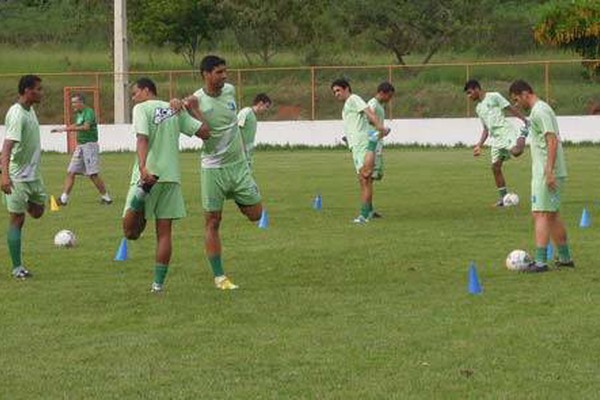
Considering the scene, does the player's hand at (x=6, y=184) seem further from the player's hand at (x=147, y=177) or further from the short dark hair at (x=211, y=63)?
the short dark hair at (x=211, y=63)

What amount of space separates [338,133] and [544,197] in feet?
105

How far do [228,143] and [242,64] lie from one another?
5251 centimetres

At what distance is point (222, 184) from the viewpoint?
13281 millimetres

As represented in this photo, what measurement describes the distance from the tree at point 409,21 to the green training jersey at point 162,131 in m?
53.9

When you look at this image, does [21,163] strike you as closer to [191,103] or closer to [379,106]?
[191,103]

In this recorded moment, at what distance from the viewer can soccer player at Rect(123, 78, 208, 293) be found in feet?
41.4

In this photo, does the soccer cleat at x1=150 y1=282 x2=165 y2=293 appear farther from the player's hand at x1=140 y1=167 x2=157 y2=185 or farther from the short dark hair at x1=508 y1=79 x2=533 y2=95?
the short dark hair at x1=508 y1=79 x2=533 y2=95

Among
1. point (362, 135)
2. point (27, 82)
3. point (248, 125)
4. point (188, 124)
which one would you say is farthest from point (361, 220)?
point (188, 124)

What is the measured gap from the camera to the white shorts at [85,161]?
2445 cm

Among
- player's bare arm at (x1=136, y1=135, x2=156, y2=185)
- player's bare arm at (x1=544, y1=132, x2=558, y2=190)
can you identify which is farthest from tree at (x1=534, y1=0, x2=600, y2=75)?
player's bare arm at (x1=136, y1=135, x2=156, y2=185)

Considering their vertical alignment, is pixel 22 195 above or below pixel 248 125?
below

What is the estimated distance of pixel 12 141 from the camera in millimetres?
13859

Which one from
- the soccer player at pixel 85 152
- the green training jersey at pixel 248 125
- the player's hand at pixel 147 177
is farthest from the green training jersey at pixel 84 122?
the player's hand at pixel 147 177

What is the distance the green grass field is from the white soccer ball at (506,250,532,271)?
0.85 feet
